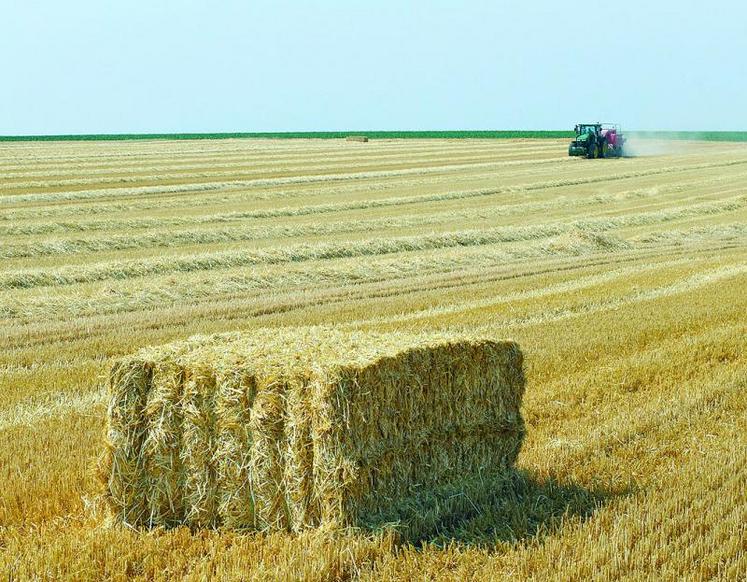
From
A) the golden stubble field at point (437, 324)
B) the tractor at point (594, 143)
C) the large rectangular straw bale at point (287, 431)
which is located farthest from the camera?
the tractor at point (594, 143)

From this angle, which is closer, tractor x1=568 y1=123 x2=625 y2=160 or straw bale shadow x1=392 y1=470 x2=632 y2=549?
straw bale shadow x1=392 y1=470 x2=632 y2=549

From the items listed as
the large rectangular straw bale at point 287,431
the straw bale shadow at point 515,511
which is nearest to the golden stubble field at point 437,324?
the straw bale shadow at point 515,511

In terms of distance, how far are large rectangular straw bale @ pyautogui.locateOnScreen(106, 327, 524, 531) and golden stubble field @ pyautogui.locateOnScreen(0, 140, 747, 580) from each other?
24cm

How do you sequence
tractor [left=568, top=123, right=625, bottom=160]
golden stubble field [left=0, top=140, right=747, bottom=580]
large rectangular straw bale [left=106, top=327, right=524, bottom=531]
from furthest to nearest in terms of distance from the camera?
tractor [left=568, top=123, right=625, bottom=160] → large rectangular straw bale [left=106, top=327, right=524, bottom=531] → golden stubble field [left=0, top=140, right=747, bottom=580]

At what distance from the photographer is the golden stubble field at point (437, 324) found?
5633mm

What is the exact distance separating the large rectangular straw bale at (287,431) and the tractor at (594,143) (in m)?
50.5

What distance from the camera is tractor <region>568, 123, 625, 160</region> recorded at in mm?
55250

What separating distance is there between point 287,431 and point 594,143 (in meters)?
52.0

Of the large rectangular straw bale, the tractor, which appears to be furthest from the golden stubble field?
the tractor

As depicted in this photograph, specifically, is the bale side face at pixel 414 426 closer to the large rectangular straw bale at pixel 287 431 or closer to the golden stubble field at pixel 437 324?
the large rectangular straw bale at pixel 287 431

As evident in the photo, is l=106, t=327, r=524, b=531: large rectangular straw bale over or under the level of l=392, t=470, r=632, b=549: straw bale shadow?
over

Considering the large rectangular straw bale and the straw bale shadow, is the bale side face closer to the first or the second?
the large rectangular straw bale

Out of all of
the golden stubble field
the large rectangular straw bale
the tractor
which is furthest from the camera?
the tractor

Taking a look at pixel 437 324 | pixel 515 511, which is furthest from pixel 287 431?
pixel 437 324
